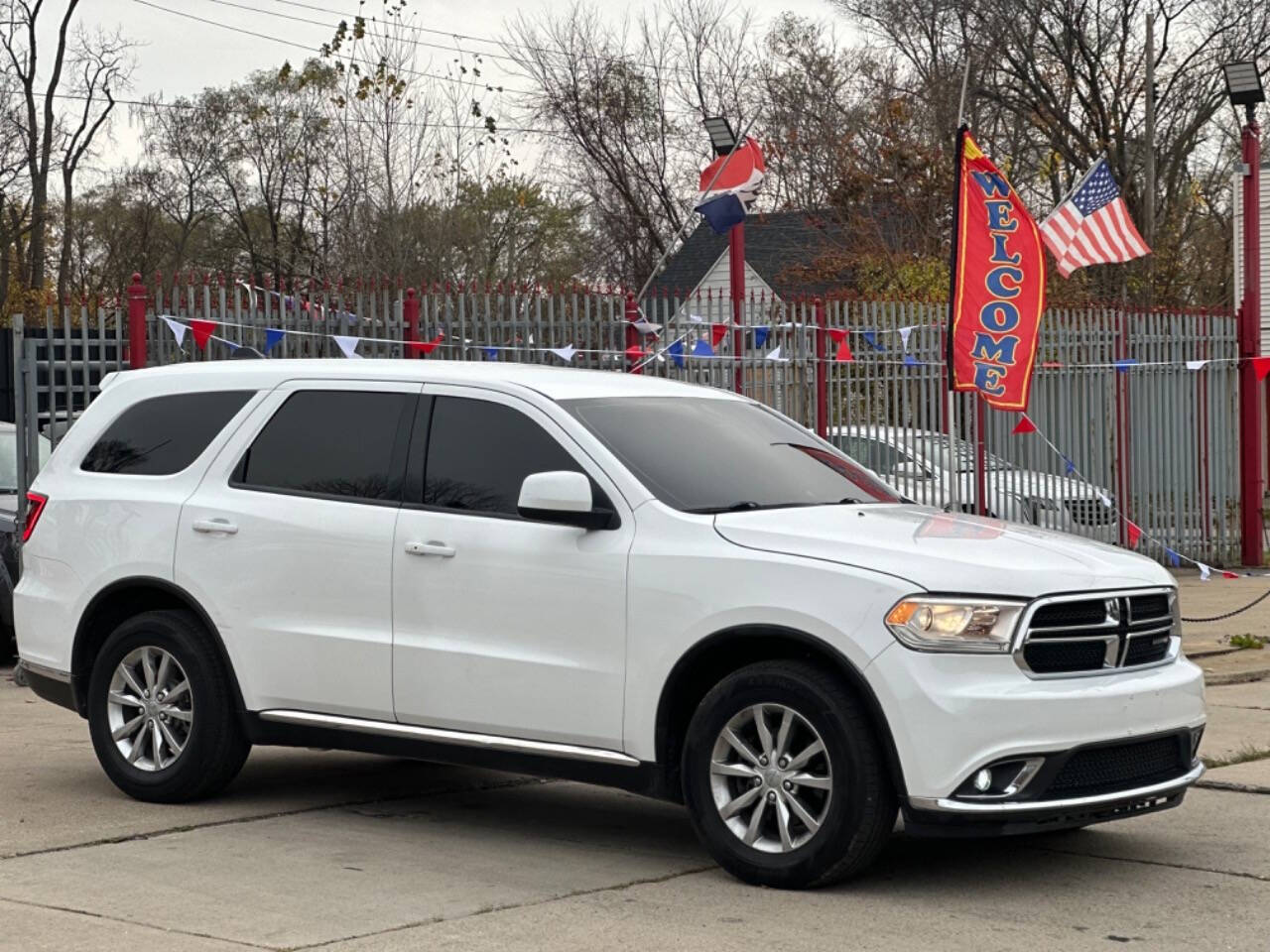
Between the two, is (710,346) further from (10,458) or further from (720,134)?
(10,458)

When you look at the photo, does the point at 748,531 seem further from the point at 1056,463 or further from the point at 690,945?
the point at 1056,463

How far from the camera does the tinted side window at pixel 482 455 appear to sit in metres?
7.10

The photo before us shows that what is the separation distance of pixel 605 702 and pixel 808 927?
1.20m

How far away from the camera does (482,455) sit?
7258 mm

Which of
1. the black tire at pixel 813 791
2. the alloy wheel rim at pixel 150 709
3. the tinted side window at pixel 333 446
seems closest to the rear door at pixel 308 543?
the tinted side window at pixel 333 446

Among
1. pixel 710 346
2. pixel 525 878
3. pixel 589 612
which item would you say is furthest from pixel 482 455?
pixel 710 346

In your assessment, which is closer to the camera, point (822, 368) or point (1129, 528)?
point (822, 368)

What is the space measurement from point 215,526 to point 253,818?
1180 millimetres

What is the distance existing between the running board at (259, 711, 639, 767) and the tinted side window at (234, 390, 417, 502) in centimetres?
87

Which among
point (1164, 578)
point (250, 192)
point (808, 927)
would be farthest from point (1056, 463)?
A: point (250, 192)

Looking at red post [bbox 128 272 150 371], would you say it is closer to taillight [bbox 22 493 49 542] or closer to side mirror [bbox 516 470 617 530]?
taillight [bbox 22 493 49 542]

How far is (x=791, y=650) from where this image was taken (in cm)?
642

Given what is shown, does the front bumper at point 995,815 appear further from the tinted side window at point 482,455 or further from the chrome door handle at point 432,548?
the chrome door handle at point 432,548

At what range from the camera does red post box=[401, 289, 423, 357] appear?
13234 mm
